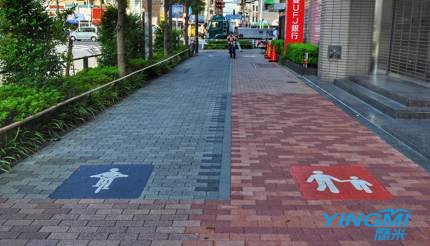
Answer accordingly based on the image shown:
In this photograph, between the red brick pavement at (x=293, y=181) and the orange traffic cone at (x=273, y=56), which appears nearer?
the red brick pavement at (x=293, y=181)

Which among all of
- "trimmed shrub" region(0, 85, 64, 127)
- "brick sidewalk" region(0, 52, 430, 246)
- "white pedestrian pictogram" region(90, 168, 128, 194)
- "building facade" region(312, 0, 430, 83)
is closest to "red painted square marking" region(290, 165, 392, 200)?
"brick sidewalk" region(0, 52, 430, 246)

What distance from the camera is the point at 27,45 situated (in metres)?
10.6

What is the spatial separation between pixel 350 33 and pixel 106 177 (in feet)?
39.3

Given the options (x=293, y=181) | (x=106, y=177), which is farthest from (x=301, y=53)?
(x=106, y=177)

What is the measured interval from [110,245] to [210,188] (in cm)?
175

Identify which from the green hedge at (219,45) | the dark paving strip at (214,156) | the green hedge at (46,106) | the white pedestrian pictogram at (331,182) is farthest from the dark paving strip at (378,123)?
the green hedge at (219,45)

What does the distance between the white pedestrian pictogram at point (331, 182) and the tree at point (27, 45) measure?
6.44 m

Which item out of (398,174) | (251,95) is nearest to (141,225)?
(398,174)

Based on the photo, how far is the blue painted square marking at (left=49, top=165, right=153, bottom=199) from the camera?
553cm

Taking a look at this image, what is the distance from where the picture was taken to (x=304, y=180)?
6020 mm

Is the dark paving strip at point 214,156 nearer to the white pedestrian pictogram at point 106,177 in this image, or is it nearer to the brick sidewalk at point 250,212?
the brick sidewalk at point 250,212

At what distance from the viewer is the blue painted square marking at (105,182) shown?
5527 millimetres

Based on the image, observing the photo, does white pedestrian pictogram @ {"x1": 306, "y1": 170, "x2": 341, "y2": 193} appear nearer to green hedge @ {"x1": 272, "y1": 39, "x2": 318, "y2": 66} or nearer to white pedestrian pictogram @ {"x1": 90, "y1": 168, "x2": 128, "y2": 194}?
white pedestrian pictogram @ {"x1": 90, "y1": 168, "x2": 128, "y2": 194}

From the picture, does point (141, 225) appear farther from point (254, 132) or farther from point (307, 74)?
point (307, 74)
